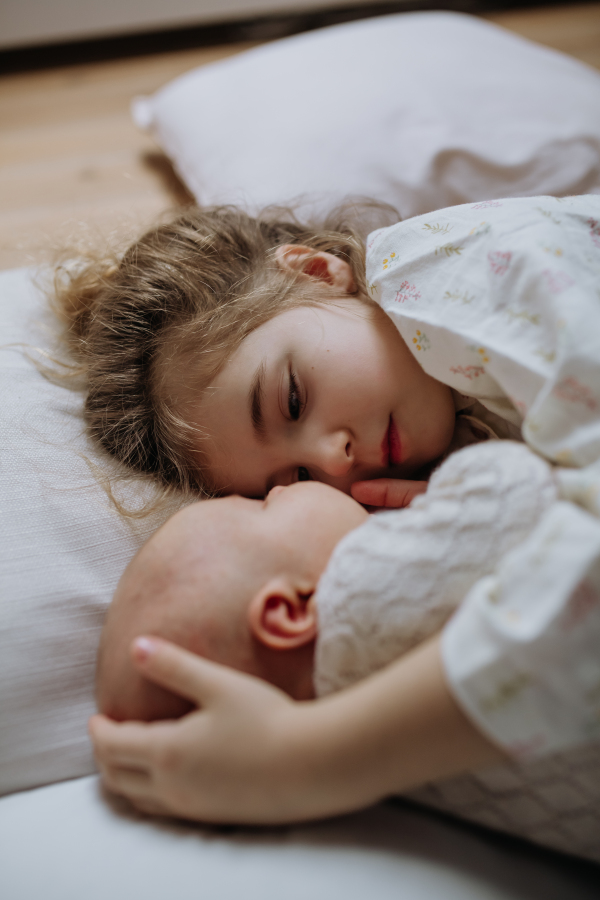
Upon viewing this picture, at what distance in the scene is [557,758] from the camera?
0.61 meters

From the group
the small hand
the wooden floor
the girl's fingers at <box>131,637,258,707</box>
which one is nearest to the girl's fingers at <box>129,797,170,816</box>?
the small hand

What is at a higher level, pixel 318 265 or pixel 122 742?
pixel 318 265

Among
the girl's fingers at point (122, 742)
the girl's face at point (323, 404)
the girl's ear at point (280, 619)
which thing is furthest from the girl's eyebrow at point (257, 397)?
the girl's fingers at point (122, 742)

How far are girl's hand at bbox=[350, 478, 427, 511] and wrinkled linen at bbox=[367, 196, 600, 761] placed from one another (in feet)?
0.27

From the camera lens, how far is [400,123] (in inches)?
50.0

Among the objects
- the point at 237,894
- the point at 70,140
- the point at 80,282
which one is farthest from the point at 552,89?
the point at 237,894

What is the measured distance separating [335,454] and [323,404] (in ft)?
0.22

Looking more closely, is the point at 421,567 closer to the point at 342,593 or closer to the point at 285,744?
the point at 342,593

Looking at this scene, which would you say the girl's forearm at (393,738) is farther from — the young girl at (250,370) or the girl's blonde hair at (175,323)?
the girl's blonde hair at (175,323)

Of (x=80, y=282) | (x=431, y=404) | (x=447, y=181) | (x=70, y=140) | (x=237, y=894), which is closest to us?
(x=237, y=894)

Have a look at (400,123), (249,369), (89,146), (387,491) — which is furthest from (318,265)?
(89,146)

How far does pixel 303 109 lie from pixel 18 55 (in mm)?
1678

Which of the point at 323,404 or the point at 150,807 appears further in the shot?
the point at 323,404

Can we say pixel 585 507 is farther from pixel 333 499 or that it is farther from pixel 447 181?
pixel 447 181
